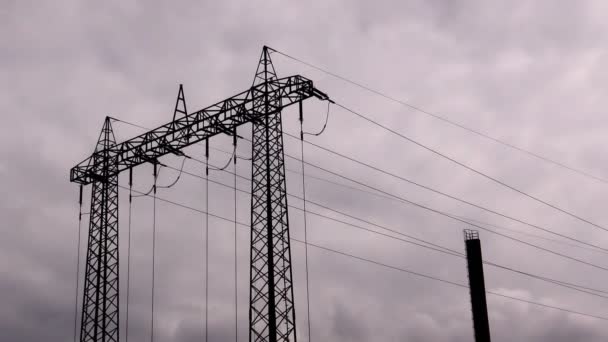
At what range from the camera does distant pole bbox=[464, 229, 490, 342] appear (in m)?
41.8

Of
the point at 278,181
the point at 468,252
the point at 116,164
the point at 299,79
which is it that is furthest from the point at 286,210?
the point at 468,252

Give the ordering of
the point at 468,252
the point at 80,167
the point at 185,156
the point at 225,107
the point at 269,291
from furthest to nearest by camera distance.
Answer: the point at 468,252 < the point at 80,167 < the point at 185,156 < the point at 225,107 < the point at 269,291

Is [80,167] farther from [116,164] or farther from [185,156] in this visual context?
[185,156]

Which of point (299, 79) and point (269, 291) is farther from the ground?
point (299, 79)

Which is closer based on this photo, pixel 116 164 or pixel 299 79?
pixel 299 79

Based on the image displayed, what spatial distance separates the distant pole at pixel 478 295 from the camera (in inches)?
1647

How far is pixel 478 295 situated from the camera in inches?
1668

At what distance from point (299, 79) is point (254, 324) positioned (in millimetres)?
10207

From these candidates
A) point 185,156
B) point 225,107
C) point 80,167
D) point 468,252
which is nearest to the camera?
point 225,107

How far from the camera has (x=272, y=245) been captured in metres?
24.2

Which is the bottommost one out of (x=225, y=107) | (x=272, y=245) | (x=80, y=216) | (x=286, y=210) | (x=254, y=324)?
(x=254, y=324)

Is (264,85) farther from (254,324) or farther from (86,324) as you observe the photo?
(86,324)

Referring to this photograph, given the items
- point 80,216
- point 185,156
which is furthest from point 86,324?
point 185,156

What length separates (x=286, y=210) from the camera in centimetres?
2559
